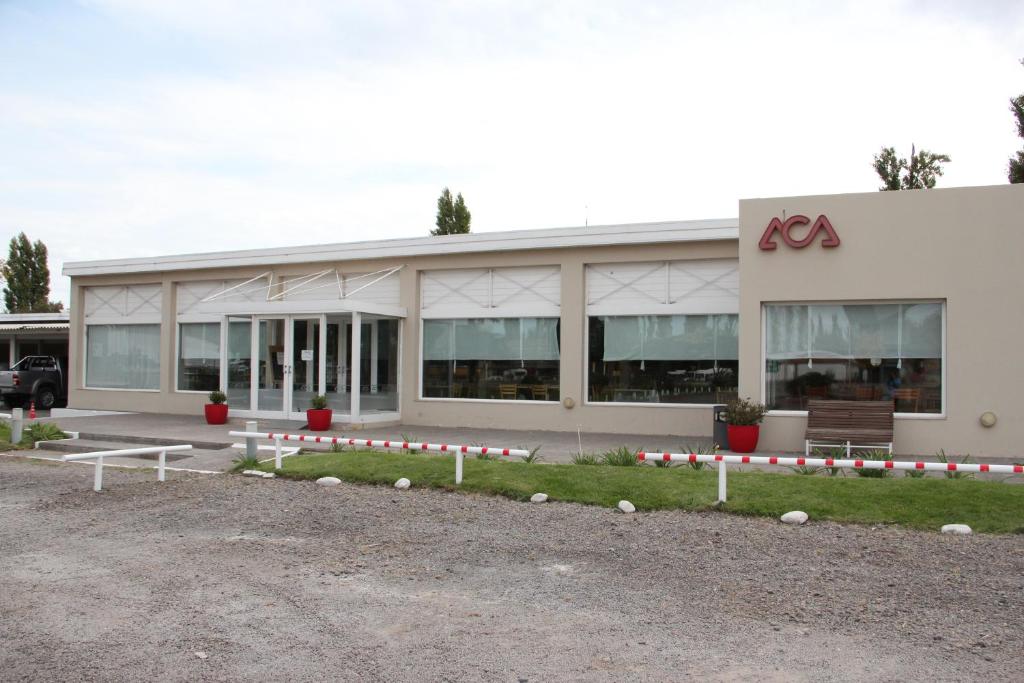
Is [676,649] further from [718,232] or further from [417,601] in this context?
[718,232]

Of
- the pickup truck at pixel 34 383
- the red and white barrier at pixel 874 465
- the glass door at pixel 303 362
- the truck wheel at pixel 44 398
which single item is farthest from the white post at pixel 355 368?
the truck wheel at pixel 44 398

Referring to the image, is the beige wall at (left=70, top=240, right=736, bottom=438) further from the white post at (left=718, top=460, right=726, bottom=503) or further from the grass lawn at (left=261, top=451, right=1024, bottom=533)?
the white post at (left=718, top=460, right=726, bottom=503)

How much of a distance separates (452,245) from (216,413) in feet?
21.0

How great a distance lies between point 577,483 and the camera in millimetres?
9594

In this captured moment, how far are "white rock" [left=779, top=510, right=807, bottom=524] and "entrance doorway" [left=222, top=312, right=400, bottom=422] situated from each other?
11.2 metres

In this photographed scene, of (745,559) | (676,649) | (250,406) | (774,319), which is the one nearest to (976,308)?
(774,319)

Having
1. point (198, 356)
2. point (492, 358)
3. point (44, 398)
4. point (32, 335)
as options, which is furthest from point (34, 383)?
point (492, 358)

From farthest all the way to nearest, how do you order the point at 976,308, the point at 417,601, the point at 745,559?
the point at 976,308
the point at 745,559
the point at 417,601

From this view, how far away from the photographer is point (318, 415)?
17234 millimetres

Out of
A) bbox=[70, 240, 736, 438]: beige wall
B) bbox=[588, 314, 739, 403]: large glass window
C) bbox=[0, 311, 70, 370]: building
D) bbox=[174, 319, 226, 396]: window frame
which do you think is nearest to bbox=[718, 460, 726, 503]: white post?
bbox=[70, 240, 736, 438]: beige wall

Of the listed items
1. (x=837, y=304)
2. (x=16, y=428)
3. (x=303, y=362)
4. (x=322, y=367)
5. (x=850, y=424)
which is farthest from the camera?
(x=303, y=362)

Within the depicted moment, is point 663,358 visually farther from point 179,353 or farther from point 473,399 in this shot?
point 179,353

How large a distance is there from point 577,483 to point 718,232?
8.11 meters

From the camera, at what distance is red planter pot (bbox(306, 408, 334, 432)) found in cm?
1723
